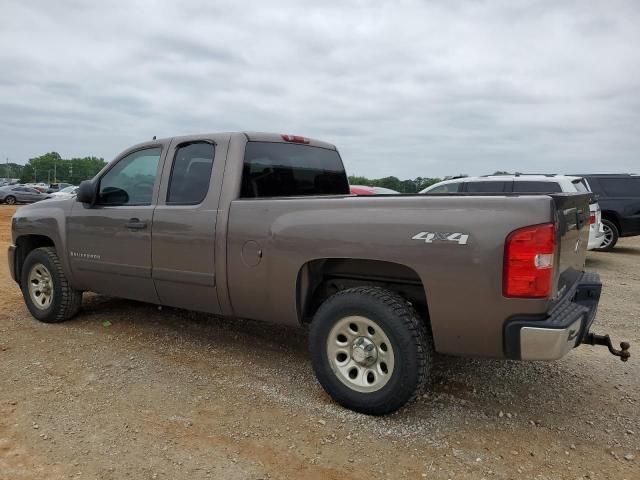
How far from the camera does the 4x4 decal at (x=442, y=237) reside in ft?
9.68

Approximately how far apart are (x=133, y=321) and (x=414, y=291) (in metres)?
3.30

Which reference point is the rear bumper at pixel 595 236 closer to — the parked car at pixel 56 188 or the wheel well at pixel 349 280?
the wheel well at pixel 349 280

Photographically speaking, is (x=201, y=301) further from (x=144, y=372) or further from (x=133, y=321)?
(x=133, y=321)

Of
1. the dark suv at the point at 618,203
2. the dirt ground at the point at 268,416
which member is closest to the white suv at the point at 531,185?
the dark suv at the point at 618,203

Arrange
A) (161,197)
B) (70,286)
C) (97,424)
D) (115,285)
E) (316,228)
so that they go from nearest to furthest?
1. (97,424)
2. (316,228)
3. (161,197)
4. (115,285)
5. (70,286)

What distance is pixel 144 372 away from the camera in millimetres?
4133

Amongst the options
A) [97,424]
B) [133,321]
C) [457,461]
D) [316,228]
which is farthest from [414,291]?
[133,321]

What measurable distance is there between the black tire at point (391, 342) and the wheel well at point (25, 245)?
11.9ft

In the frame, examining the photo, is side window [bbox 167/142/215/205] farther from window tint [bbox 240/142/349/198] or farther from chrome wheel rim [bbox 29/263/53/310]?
chrome wheel rim [bbox 29/263/53/310]

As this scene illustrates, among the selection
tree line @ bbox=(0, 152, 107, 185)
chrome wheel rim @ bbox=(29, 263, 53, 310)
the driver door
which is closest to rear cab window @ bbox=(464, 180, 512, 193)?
the driver door

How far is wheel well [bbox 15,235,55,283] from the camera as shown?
5.64 meters

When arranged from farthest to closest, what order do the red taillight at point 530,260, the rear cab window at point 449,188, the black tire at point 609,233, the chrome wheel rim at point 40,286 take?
the black tire at point 609,233
the rear cab window at point 449,188
the chrome wheel rim at point 40,286
the red taillight at point 530,260

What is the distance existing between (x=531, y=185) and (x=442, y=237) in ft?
24.8

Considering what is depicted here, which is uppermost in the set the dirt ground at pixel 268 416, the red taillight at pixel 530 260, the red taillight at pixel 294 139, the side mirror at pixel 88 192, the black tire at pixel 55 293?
the red taillight at pixel 294 139
